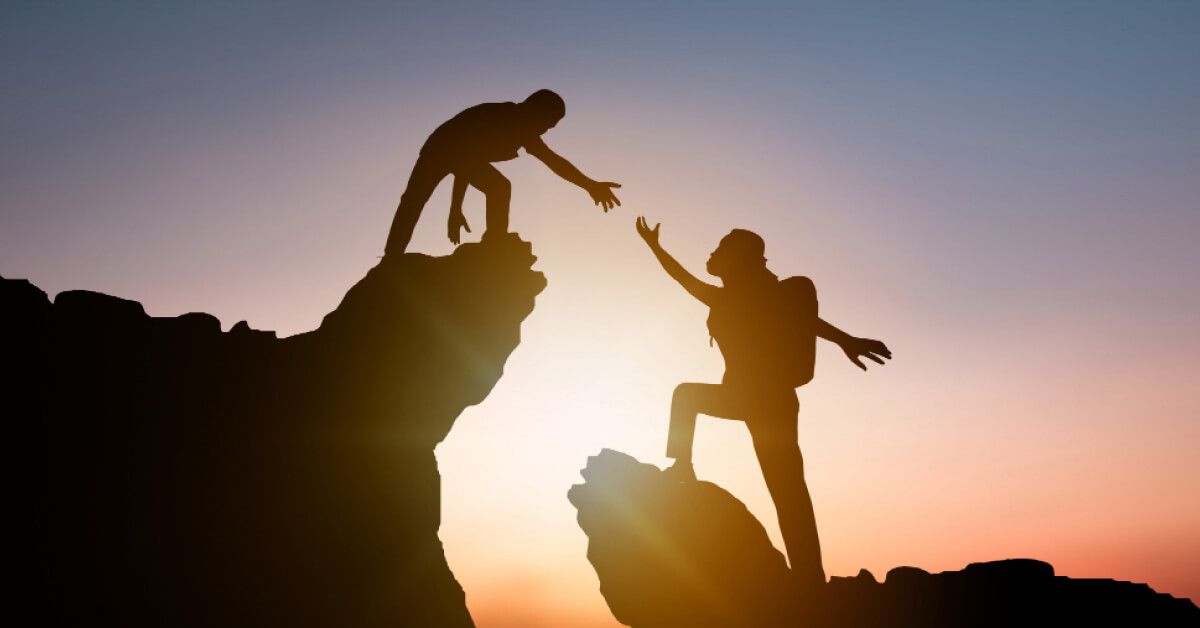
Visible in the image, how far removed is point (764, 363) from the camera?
1423cm

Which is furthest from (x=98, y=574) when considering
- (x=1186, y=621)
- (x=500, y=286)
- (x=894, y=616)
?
(x=1186, y=621)

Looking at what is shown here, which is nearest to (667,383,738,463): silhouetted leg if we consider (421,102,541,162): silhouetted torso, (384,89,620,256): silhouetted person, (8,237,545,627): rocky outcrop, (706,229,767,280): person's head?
(706,229,767,280): person's head

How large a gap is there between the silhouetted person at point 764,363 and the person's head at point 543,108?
1.98 m

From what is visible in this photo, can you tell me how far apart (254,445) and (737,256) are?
6.78 m

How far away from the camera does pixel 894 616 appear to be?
1361 centimetres

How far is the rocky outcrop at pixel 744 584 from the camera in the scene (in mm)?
13297

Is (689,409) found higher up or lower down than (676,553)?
higher up

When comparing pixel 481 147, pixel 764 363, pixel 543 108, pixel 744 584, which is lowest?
pixel 744 584

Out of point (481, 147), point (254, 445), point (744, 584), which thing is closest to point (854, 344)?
point (744, 584)

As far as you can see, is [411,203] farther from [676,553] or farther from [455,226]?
[676,553]

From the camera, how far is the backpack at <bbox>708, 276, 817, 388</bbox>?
14219 millimetres

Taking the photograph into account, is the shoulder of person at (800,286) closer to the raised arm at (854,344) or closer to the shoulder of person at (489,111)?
the raised arm at (854,344)

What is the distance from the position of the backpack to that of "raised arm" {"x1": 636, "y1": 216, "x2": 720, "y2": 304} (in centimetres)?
20

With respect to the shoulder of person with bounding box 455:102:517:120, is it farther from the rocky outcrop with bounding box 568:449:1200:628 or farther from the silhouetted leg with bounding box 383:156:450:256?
the rocky outcrop with bounding box 568:449:1200:628
